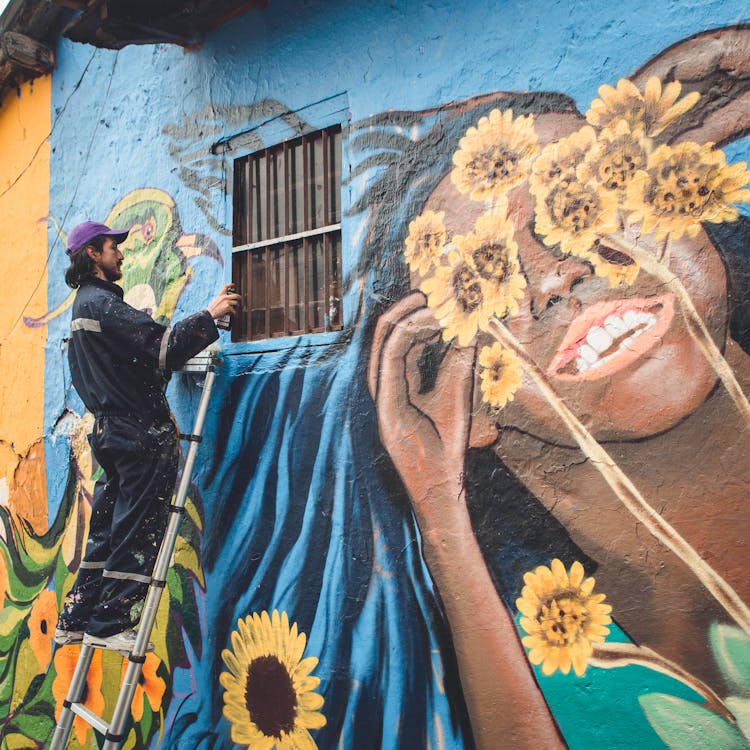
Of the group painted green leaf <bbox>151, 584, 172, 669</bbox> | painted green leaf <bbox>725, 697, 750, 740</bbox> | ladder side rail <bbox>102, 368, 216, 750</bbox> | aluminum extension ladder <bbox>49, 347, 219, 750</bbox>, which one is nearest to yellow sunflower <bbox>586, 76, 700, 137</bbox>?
painted green leaf <bbox>725, 697, 750, 740</bbox>

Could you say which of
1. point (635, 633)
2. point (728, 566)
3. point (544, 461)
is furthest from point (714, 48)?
point (635, 633)

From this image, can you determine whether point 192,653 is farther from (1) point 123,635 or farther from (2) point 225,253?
(2) point 225,253

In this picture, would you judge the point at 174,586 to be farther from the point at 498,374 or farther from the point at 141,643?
the point at 498,374

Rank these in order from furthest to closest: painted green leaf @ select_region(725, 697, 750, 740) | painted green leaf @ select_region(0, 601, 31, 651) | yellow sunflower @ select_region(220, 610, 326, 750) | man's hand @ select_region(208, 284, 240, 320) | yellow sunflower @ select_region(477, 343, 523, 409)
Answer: painted green leaf @ select_region(0, 601, 31, 651) < man's hand @ select_region(208, 284, 240, 320) < yellow sunflower @ select_region(220, 610, 326, 750) < yellow sunflower @ select_region(477, 343, 523, 409) < painted green leaf @ select_region(725, 697, 750, 740)

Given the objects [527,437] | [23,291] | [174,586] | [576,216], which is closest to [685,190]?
[576,216]

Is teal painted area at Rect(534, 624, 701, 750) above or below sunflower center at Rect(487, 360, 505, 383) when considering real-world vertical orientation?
below

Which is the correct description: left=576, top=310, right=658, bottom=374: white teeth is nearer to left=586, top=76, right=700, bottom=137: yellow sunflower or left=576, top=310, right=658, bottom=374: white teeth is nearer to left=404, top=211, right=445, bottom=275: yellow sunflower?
left=586, top=76, right=700, bottom=137: yellow sunflower

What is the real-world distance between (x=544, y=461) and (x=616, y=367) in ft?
1.40

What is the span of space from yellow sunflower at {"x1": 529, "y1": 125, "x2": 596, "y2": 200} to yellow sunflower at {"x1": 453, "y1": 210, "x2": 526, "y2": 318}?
0.17 m

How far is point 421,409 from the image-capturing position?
300 centimetres

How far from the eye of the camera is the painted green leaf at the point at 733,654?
2.19m

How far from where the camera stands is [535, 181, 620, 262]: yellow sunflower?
2615 millimetres

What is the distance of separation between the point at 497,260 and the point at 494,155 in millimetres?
422

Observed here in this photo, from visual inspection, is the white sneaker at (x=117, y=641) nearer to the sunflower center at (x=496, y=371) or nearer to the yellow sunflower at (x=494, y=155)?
the sunflower center at (x=496, y=371)
